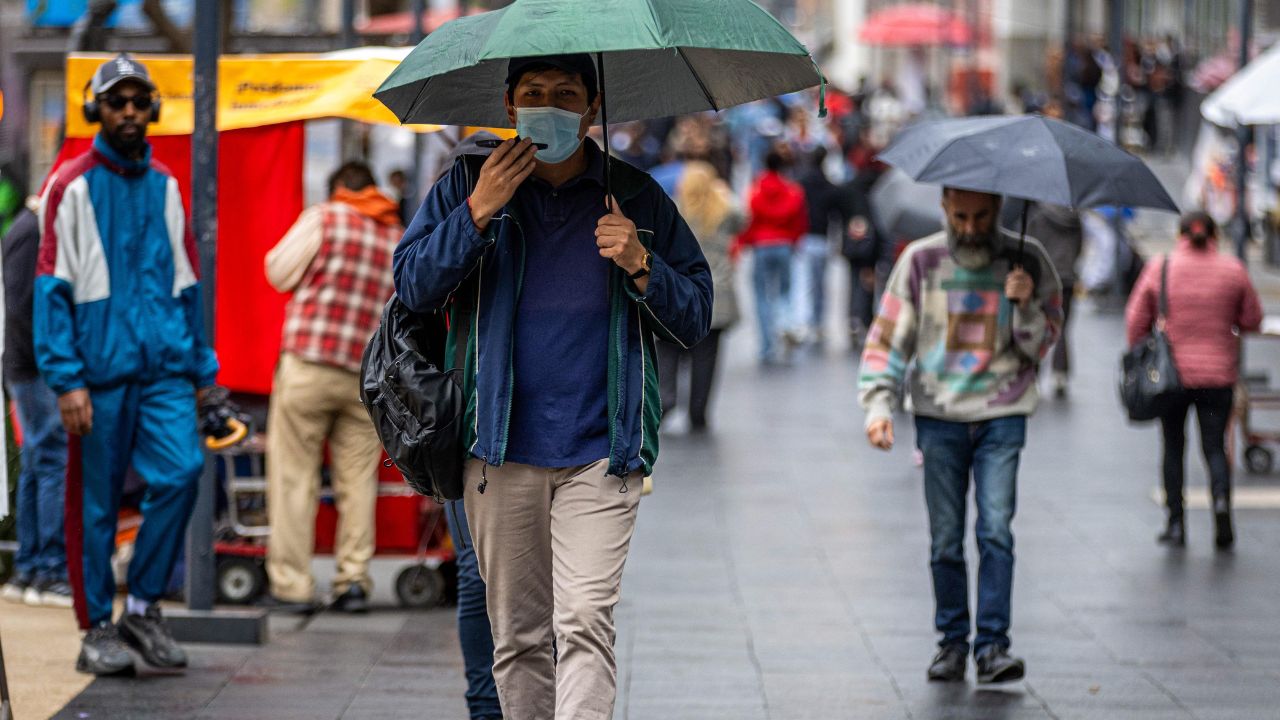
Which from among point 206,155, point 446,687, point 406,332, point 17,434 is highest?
point 206,155

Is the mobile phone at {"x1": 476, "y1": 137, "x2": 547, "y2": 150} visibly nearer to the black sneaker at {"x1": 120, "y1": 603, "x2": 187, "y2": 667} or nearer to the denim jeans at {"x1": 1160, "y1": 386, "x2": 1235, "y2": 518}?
the black sneaker at {"x1": 120, "y1": 603, "x2": 187, "y2": 667}

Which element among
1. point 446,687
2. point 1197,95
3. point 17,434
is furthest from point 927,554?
point 1197,95

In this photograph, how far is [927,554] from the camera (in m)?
9.79

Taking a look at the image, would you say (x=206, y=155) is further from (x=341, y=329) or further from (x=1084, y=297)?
(x=1084, y=297)

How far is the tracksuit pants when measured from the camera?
6902 mm

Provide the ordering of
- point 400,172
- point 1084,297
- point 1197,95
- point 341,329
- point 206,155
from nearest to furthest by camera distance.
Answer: point 206,155
point 341,329
point 400,172
point 1084,297
point 1197,95

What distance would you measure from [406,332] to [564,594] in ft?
2.45

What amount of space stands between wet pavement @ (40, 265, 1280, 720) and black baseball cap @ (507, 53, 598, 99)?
241 centimetres

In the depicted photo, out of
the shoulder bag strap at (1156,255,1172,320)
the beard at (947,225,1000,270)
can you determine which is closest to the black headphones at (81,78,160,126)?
the beard at (947,225,1000,270)

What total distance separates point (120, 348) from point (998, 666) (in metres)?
3.08

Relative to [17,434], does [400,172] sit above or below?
above

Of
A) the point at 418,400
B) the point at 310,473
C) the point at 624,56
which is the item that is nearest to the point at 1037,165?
the point at 624,56

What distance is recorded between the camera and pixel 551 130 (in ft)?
15.8

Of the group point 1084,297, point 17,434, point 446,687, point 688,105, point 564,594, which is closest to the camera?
point 564,594
